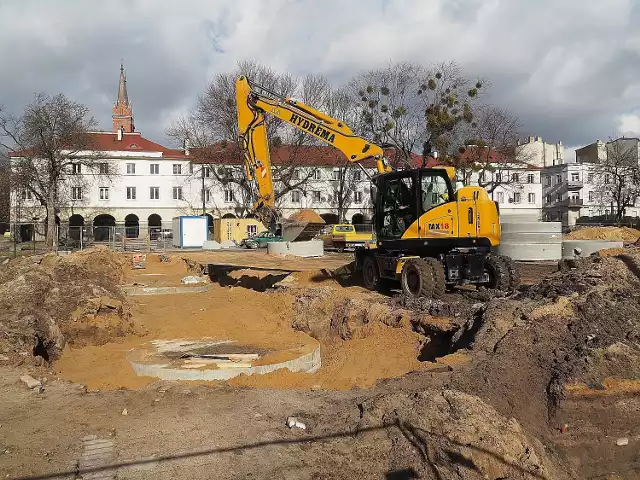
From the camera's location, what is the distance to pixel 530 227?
1952cm

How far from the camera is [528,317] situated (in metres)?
8.17

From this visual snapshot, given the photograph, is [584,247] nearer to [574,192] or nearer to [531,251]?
[531,251]

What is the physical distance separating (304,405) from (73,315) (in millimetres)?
6341

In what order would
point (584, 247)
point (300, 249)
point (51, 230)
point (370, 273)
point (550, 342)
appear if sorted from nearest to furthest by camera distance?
point (550, 342) → point (370, 273) → point (584, 247) → point (300, 249) → point (51, 230)

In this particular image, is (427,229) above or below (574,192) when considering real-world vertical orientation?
below

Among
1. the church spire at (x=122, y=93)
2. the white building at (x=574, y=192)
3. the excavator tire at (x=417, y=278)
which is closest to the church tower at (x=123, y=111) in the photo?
the church spire at (x=122, y=93)

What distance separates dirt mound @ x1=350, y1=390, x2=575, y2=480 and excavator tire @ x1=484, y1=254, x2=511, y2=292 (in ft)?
24.4

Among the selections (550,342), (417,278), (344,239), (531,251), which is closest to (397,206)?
(417,278)

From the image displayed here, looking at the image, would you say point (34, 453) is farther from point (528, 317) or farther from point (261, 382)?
point (528, 317)

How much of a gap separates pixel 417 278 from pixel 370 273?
2685 millimetres

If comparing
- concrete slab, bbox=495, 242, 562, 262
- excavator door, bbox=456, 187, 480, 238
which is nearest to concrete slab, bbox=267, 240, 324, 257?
concrete slab, bbox=495, 242, 562, 262

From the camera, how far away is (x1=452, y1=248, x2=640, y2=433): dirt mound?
6125 millimetres

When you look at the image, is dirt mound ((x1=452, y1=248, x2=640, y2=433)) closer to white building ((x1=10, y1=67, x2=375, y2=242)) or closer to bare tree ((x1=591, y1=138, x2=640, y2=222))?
bare tree ((x1=591, y1=138, x2=640, y2=222))

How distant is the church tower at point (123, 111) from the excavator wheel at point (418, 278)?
8982cm
